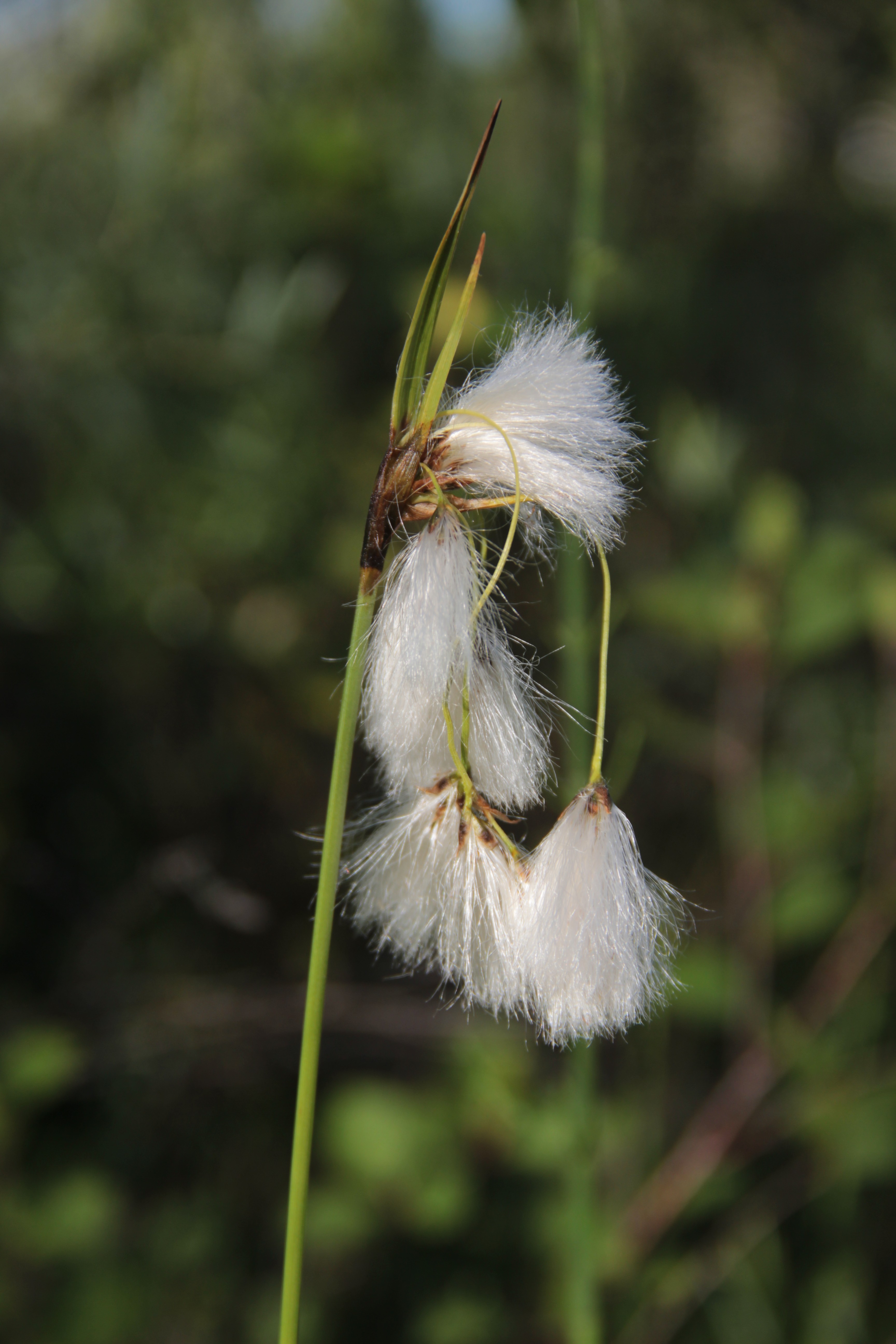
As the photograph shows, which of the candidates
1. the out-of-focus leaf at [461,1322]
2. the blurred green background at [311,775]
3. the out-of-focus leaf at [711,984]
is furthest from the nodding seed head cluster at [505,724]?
the out-of-focus leaf at [461,1322]

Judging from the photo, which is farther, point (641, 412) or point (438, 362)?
point (641, 412)

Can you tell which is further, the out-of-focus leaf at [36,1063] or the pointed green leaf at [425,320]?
the out-of-focus leaf at [36,1063]

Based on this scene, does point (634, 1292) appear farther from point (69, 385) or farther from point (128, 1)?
point (128, 1)

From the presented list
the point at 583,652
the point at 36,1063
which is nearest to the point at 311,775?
the point at 36,1063

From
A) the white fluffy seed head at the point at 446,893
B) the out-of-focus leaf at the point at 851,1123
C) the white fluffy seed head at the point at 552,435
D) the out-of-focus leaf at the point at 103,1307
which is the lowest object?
the out-of-focus leaf at the point at 103,1307

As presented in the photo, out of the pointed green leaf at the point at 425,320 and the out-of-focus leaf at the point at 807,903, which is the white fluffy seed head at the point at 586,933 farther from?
the out-of-focus leaf at the point at 807,903

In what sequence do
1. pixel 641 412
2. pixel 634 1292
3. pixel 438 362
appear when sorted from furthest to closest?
pixel 641 412
pixel 634 1292
pixel 438 362

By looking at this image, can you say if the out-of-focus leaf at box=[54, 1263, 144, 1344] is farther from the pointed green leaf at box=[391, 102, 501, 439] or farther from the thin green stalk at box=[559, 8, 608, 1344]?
the pointed green leaf at box=[391, 102, 501, 439]

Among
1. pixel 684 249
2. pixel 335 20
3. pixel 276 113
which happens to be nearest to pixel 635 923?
pixel 276 113
